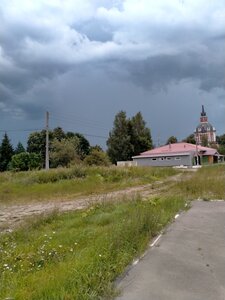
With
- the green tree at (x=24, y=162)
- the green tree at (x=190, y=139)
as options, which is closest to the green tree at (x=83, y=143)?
the green tree at (x=24, y=162)

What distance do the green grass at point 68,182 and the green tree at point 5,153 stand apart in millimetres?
49195

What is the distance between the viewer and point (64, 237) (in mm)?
7984

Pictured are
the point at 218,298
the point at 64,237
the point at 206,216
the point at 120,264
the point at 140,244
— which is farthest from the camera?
the point at 206,216

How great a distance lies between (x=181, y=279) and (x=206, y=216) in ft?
18.5

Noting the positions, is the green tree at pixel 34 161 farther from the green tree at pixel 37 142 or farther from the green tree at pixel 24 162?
the green tree at pixel 37 142

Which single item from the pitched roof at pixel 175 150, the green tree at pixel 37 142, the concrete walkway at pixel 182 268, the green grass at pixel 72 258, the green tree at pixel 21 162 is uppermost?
the green tree at pixel 37 142

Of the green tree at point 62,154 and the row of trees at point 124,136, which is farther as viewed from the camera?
the row of trees at point 124,136

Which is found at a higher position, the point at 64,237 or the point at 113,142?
the point at 113,142

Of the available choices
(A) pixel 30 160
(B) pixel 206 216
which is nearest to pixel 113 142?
(A) pixel 30 160

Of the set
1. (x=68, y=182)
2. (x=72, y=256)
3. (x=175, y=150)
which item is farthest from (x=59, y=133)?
(x=72, y=256)

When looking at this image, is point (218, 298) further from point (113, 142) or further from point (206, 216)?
point (113, 142)

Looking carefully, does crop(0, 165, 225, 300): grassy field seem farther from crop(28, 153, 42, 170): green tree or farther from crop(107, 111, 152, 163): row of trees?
crop(107, 111, 152, 163): row of trees

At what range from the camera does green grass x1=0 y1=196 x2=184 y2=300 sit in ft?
14.0

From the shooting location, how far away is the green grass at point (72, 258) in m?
4.27
